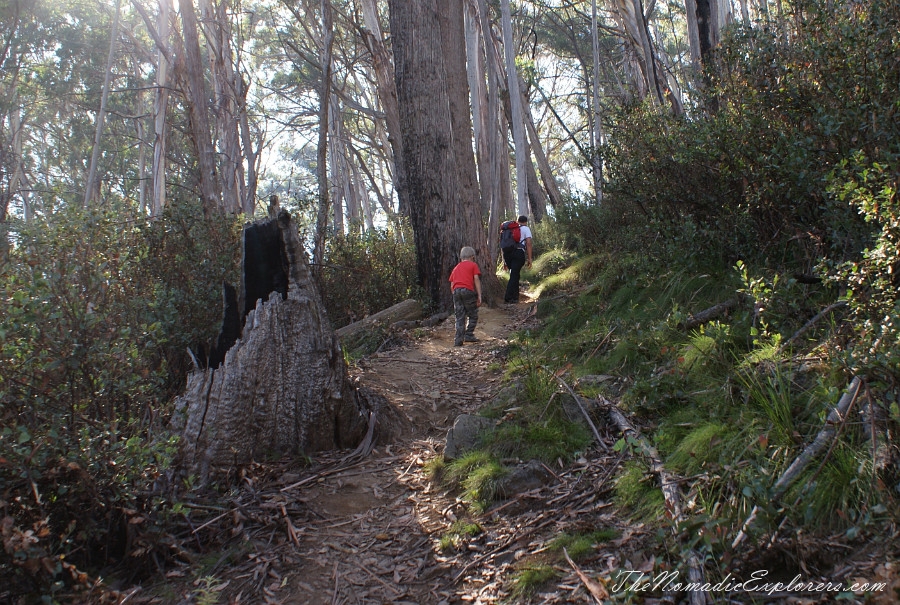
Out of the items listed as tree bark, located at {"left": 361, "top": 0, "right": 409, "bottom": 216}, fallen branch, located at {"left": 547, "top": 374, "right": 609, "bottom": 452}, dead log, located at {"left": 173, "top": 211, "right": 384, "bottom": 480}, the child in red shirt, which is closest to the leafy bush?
dead log, located at {"left": 173, "top": 211, "right": 384, "bottom": 480}

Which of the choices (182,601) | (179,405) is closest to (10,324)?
(179,405)

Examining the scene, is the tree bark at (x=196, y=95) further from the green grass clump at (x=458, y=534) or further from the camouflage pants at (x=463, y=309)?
the green grass clump at (x=458, y=534)

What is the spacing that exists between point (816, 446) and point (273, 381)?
3334 mm

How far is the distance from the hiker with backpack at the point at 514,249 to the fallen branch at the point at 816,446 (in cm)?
796

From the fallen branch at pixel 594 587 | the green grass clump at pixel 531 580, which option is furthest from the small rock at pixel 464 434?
the fallen branch at pixel 594 587

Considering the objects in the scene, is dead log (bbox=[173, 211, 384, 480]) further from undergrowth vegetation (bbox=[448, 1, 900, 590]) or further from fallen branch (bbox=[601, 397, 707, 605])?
fallen branch (bbox=[601, 397, 707, 605])

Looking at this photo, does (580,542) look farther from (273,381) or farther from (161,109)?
(161,109)

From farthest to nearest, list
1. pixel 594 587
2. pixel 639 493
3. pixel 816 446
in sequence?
pixel 639 493 < pixel 816 446 < pixel 594 587

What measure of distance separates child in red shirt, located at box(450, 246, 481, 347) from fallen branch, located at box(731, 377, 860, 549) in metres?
5.55

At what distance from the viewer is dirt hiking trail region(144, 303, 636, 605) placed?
3.08 meters

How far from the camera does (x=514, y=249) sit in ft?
36.3

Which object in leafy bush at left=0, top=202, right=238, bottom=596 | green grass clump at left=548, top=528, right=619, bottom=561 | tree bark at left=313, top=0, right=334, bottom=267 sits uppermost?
tree bark at left=313, top=0, right=334, bottom=267

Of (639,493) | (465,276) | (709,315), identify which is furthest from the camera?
(465,276)

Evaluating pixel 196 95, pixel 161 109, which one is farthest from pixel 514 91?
pixel 161 109
